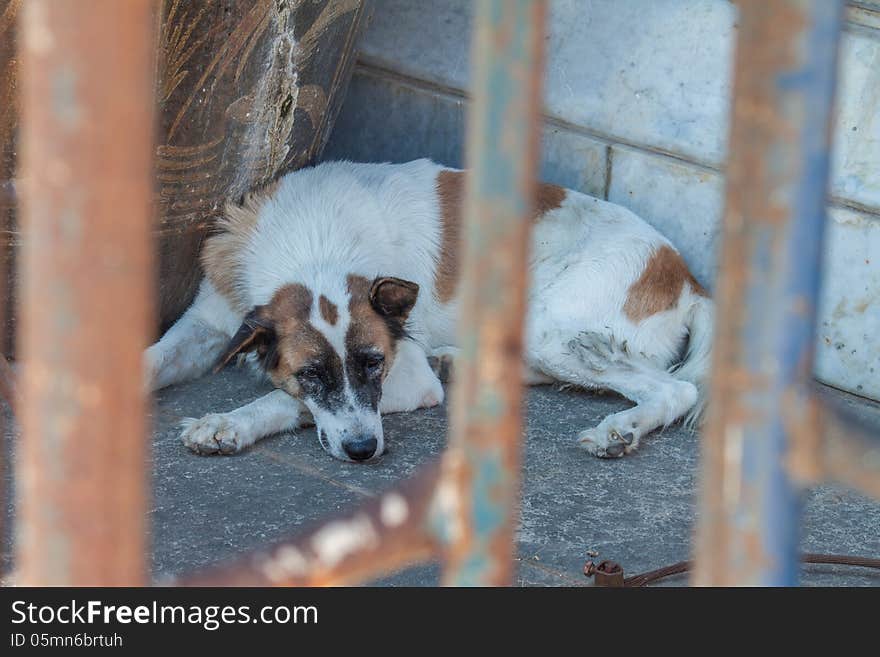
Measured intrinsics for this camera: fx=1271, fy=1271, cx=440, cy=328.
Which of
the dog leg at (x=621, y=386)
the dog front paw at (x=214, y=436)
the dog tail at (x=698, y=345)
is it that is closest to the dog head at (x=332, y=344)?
the dog front paw at (x=214, y=436)

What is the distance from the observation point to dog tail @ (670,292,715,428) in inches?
186

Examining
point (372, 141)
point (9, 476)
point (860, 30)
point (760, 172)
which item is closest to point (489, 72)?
point (760, 172)

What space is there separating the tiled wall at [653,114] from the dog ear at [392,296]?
1172 millimetres

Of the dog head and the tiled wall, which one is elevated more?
the tiled wall

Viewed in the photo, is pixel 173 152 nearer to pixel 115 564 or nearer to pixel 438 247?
pixel 438 247

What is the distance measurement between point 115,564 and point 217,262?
3.72 metres

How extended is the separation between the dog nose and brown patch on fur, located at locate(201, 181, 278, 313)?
2.97ft

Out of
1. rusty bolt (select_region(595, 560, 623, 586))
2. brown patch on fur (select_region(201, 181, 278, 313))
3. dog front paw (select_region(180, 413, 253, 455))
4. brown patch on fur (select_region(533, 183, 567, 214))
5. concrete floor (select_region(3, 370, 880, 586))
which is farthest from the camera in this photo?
brown patch on fur (select_region(533, 183, 567, 214))

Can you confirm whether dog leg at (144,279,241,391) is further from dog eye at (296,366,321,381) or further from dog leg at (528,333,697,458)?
dog leg at (528,333,697,458)

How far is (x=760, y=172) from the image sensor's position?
3.31ft

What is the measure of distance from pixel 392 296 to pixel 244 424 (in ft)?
2.25

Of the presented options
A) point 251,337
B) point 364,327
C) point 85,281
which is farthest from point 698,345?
point 85,281

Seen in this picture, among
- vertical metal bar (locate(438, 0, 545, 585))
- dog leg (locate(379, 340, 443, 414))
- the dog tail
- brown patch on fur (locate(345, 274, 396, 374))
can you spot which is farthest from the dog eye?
vertical metal bar (locate(438, 0, 545, 585))

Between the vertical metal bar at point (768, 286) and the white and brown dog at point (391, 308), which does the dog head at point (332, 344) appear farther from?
the vertical metal bar at point (768, 286)
